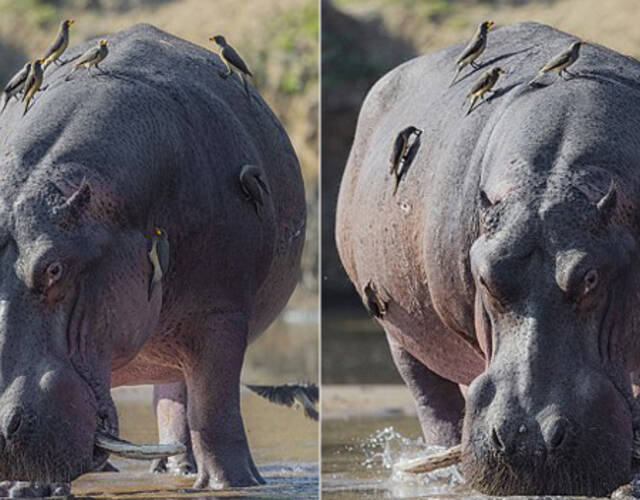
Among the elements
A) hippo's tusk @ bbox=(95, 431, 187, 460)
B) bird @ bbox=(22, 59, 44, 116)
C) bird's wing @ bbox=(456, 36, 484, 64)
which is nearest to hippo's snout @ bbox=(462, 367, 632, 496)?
hippo's tusk @ bbox=(95, 431, 187, 460)

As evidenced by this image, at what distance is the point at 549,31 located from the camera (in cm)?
810

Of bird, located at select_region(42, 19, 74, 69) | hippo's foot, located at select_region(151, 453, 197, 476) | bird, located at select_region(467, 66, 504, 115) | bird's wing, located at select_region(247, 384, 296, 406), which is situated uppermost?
bird, located at select_region(42, 19, 74, 69)

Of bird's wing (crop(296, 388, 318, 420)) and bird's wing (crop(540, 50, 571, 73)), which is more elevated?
bird's wing (crop(540, 50, 571, 73))

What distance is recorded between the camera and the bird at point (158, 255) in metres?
7.06

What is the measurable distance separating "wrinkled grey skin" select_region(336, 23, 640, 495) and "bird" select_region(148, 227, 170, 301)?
1175 millimetres

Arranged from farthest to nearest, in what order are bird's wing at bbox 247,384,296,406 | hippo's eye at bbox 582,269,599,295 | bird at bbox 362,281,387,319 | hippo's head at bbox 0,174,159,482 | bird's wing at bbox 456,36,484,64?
bird's wing at bbox 247,384,296,406, bird at bbox 362,281,387,319, bird's wing at bbox 456,36,484,64, hippo's head at bbox 0,174,159,482, hippo's eye at bbox 582,269,599,295

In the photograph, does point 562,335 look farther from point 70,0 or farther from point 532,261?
point 70,0

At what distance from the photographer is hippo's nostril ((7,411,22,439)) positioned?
6039 millimetres

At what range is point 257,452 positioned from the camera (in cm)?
918

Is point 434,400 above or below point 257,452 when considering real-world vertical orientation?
above

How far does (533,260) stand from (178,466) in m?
3.40

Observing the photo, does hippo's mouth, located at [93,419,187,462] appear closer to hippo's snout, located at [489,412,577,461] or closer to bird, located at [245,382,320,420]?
hippo's snout, located at [489,412,577,461]

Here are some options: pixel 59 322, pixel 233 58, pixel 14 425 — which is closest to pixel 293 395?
pixel 233 58

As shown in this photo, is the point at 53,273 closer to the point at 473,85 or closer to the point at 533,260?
the point at 533,260
